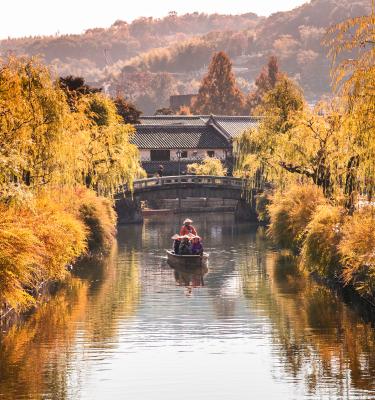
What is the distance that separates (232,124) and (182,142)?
7169mm

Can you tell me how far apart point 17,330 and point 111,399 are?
8.89 metres

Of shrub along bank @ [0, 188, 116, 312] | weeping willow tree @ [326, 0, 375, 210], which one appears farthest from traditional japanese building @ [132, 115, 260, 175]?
weeping willow tree @ [326, 0, 375, 210]

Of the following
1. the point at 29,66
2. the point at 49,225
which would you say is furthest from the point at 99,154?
the point at 49,225

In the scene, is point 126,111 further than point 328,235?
Yes

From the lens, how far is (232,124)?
10906cm

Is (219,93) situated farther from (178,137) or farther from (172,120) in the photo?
(178,137)

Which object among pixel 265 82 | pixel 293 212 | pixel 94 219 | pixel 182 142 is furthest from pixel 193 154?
pixel 293 212

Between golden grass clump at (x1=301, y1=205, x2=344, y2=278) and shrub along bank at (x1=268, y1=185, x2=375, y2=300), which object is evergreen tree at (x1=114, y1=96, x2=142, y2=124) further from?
golden grass clump at (x1=301, y1=205, x2=344, y2=278)

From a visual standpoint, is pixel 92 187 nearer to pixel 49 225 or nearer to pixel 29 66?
pixel 29 66

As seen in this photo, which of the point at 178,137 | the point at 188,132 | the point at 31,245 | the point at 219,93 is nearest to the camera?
the point at 31,245

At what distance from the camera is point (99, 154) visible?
60.5 m

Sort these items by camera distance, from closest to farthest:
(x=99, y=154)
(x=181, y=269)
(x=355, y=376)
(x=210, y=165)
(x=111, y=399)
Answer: (x=111, y=399) → (x=355, y=376) → (x=181, y=269) → (x=99, y=154) → (x=210, y=165)

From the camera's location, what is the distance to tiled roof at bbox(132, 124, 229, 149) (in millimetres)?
103062

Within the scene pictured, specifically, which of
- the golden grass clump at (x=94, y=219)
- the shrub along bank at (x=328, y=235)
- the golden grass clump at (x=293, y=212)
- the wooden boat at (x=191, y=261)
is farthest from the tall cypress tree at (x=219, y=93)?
the wooden boat at (x=191, y=261)
